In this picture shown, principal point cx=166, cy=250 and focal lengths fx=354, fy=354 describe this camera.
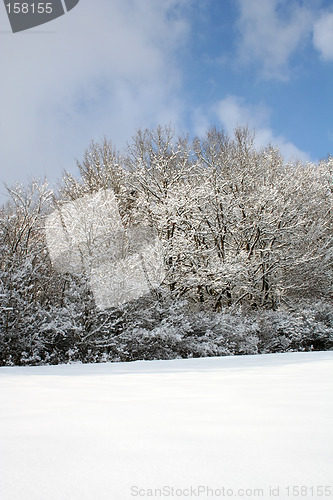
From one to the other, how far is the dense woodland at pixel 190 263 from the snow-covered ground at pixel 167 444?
5.52 meters

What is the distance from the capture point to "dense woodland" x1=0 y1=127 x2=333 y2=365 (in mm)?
7711

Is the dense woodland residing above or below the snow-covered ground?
above

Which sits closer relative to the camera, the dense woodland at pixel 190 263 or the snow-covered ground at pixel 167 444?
the snow-covered ground at pixel 167 444

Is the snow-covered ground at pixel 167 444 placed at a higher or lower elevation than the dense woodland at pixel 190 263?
lower

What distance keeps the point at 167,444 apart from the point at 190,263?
9.24 meters

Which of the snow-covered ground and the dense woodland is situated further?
the dense woodland

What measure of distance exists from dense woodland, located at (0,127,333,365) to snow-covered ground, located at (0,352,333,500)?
5.52 meters

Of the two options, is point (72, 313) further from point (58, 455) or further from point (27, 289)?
point (58, 455)

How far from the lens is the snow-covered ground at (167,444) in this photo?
3.14 ft

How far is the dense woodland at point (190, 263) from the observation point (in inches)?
304

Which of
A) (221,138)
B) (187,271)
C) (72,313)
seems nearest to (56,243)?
(72,313)

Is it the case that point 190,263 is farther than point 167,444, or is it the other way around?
point 190,263

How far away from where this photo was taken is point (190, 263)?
10484 mm

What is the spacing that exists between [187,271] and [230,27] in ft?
22.1
